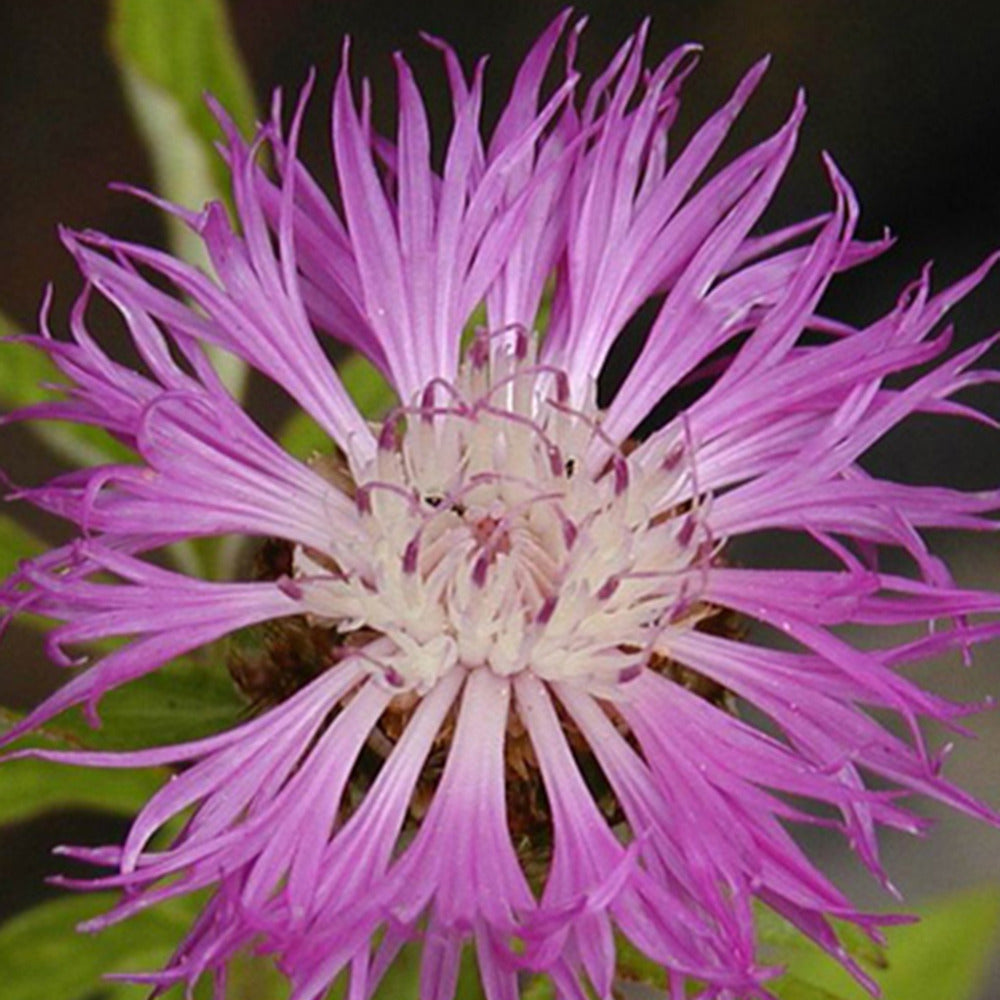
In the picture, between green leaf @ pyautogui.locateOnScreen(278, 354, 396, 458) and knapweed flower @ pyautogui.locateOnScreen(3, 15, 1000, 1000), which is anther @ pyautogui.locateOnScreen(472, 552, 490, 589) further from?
green leaf @ pyautogui.locateOnScreen(278, 354, 396, 458)

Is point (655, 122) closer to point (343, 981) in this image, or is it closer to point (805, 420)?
point (805, 420)

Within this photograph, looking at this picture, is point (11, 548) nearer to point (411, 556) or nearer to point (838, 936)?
point (411, 556)

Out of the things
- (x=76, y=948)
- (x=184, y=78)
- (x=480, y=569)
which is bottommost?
(x=76, y=948)

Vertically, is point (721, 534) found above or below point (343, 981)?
above

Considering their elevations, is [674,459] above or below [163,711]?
above

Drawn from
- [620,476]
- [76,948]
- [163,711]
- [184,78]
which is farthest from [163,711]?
[184,78]

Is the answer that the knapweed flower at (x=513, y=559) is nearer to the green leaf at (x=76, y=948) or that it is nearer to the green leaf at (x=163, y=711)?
the green leaf at (x=163, y=711)

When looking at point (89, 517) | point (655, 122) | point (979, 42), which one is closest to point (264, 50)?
point (979, 42)
